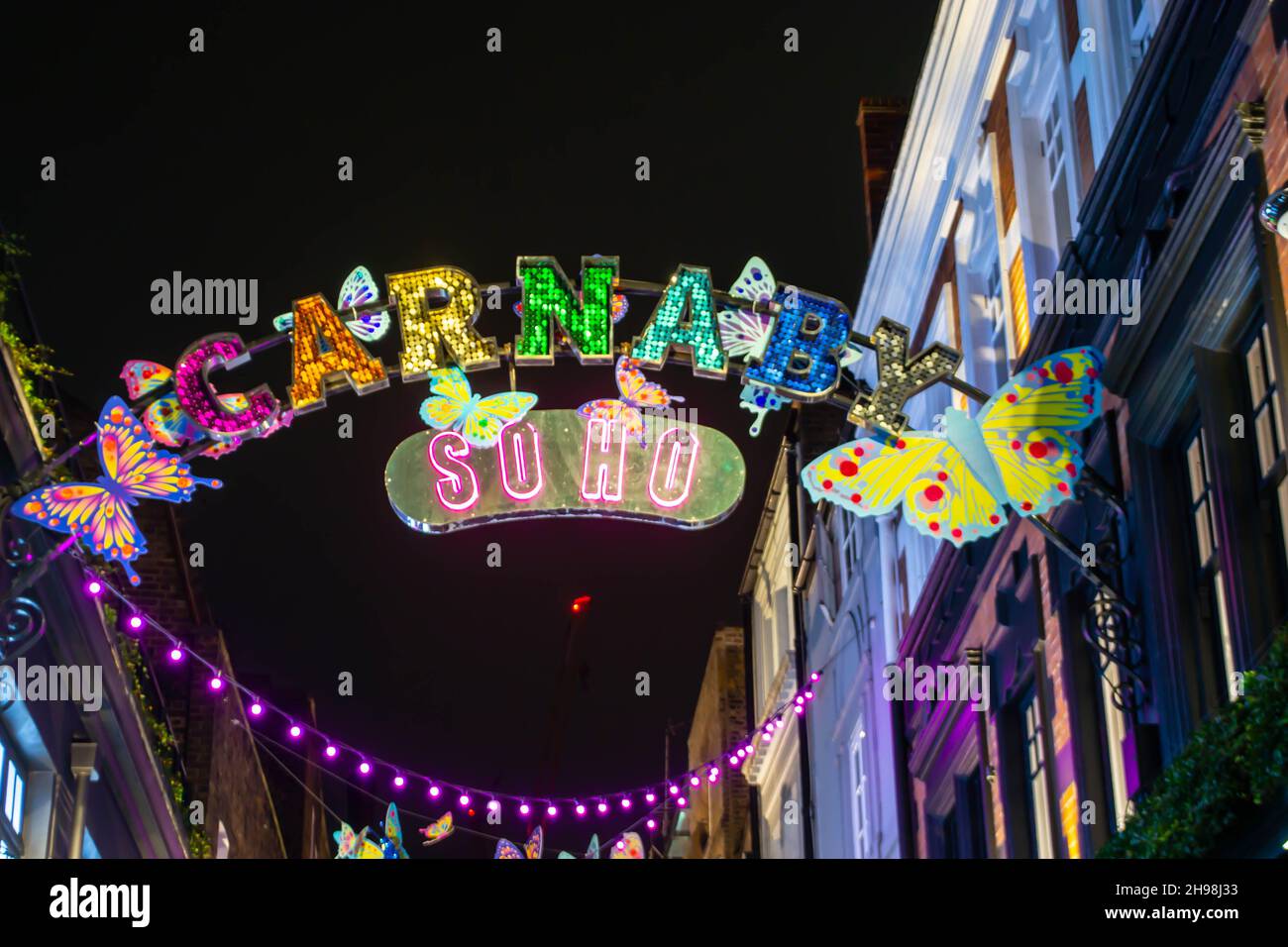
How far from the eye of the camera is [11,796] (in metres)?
18.3

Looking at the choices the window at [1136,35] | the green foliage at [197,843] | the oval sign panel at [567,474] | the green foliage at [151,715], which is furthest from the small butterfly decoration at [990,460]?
the green foliage at [197,843]

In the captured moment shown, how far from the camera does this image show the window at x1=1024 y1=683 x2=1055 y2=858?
17922mm

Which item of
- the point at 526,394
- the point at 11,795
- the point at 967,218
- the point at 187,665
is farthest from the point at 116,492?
the point at 187,665

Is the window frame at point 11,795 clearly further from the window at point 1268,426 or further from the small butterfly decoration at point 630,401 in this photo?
the window at point 1268,426

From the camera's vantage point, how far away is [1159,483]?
14.3 m

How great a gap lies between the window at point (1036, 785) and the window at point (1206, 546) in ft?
13.3

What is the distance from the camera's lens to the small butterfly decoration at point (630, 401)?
16.3m

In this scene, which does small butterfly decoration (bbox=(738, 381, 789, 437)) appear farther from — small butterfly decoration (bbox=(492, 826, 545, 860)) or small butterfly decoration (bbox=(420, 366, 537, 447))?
small butterfly decoration (bbox=(492, 826, 545, 860))

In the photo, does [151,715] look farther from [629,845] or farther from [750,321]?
[629,845]

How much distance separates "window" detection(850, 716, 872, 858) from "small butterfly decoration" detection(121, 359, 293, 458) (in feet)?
43.3

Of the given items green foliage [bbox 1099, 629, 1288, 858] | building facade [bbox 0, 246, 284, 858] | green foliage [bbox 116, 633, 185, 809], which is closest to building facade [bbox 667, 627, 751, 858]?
building facade [bbox 0, 246, 284, 858]
